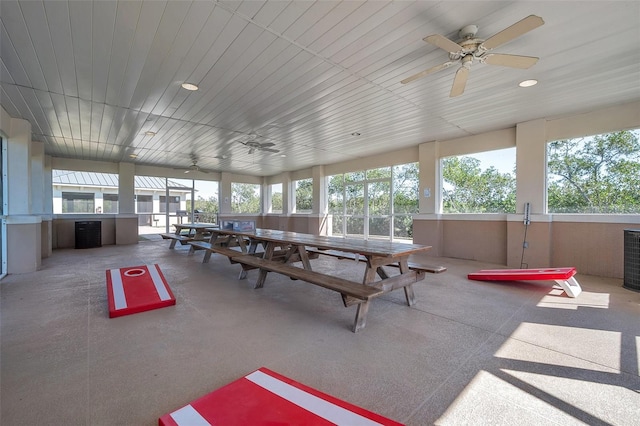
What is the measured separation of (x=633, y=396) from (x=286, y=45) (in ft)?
12.5

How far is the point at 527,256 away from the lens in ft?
17.1

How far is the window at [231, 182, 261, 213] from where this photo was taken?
38.2ft

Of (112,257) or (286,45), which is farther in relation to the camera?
(112,257)

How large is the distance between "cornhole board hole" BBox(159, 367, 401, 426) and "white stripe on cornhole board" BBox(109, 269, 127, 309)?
2.05 meters

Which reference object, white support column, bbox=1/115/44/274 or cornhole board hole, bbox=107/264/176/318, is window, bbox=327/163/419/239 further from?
white support column, bbox=1/115/44/274

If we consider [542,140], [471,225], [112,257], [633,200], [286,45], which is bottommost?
[112,257]

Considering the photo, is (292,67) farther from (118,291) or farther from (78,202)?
(78,202)

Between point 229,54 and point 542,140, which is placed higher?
point 229,54

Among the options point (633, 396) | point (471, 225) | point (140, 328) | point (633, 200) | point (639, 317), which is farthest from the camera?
point (471, 225)

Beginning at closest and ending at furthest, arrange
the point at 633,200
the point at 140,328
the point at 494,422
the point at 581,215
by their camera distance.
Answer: the point at 494,422, the point at 140,328, the point at 633,200, the point at 581,215

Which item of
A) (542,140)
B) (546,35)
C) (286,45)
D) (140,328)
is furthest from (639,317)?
(140,328)

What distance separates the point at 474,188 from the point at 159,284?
6493 millimetres

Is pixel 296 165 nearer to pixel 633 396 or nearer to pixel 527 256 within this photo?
pixel 527 256

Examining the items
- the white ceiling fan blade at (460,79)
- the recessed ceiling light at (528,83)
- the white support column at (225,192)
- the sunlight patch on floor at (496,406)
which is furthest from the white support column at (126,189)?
the recessed ceiling light at (528,83)
